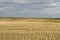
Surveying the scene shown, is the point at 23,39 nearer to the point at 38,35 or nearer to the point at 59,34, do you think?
the point at 38,35

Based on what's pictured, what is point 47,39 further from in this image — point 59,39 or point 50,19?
point 50,19

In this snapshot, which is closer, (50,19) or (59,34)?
(59,34)

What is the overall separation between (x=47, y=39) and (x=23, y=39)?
0.29 meters

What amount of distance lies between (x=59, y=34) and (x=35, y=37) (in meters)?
0.33

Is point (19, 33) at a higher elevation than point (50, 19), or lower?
higher

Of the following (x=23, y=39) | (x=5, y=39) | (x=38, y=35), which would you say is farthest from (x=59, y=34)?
(x=5, y=39)

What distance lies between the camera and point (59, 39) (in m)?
2.65

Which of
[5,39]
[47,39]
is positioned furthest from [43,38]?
[5,39]

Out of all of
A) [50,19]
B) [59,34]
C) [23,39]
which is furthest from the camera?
[50,19]

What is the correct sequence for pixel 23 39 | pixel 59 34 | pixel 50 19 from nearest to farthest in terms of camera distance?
pixel 23 39, pixel 59 34, pixel 50 19

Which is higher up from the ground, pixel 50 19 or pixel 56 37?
pixel 56 37

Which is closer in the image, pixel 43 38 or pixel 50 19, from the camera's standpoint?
pixel 43 38

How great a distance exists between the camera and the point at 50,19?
18.6 feet

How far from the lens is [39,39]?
103 inches
